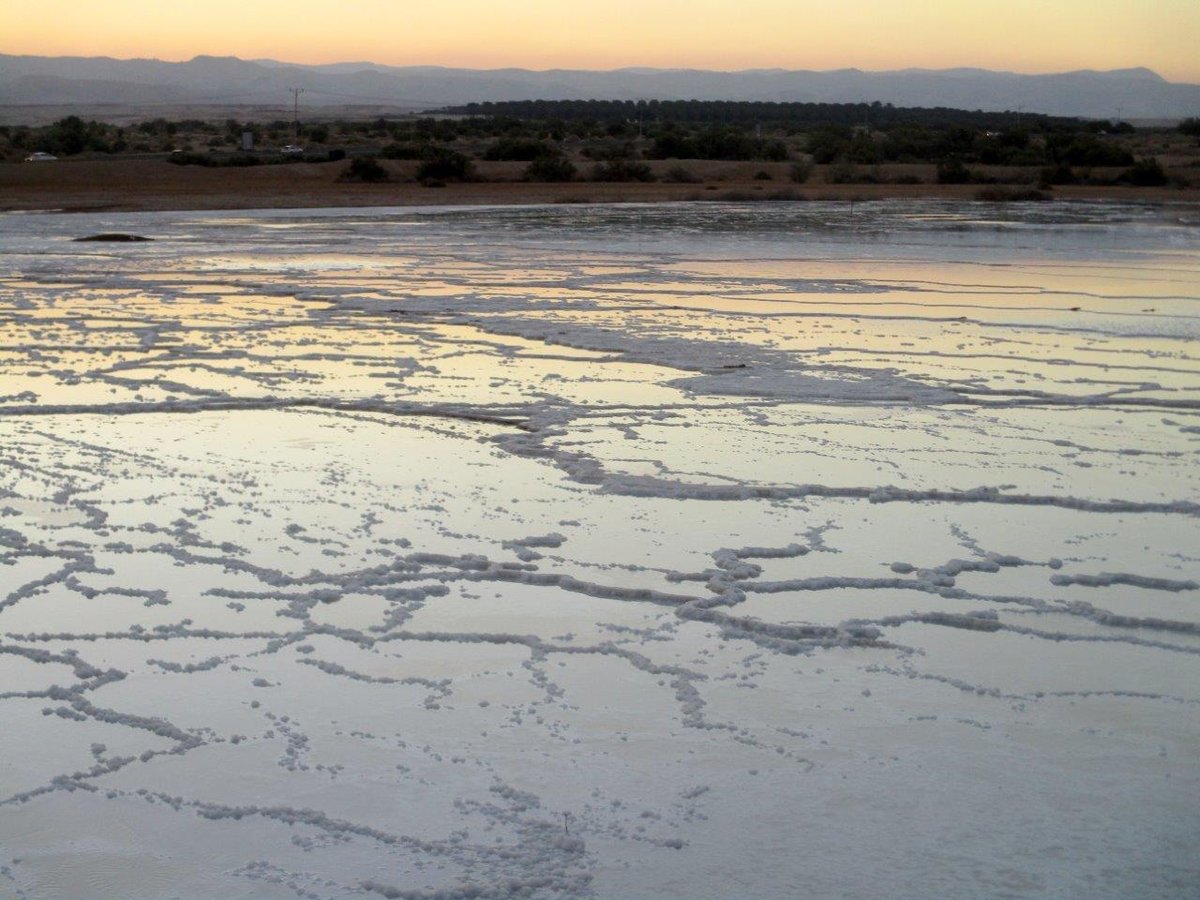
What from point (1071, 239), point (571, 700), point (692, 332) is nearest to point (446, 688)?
point (571, 700)

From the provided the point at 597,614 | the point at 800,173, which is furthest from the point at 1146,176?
the point at 597,614

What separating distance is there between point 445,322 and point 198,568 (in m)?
6.67

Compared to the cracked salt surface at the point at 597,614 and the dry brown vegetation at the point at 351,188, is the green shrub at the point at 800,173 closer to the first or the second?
the dry brown vegetation at the point at 351,188

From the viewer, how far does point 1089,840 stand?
355cm

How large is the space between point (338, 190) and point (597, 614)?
29.1 meters

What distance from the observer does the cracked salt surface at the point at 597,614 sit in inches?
141

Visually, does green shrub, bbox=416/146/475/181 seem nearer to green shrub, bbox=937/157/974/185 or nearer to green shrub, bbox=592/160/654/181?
green shrub, bbox=592/160/654/181

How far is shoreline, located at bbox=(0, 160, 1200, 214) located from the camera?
95.6ft

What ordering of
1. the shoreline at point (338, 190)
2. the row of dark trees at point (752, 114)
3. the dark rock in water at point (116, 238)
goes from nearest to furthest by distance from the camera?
the dark rock in water at point (116, 238) < the shoreline at point (338, 190) < the row of dark trees at point (752, 114)

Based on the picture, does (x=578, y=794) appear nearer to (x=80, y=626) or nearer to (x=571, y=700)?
(x=571, y=700)

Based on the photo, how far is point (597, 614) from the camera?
5.16m

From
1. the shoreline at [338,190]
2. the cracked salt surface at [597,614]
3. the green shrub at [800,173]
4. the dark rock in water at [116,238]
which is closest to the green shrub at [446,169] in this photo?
the shoreline at [338,190]

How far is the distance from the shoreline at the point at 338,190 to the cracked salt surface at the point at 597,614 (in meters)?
18.6

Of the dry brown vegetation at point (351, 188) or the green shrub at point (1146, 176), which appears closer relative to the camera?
the dry brown vegetation at point (351, 188)
